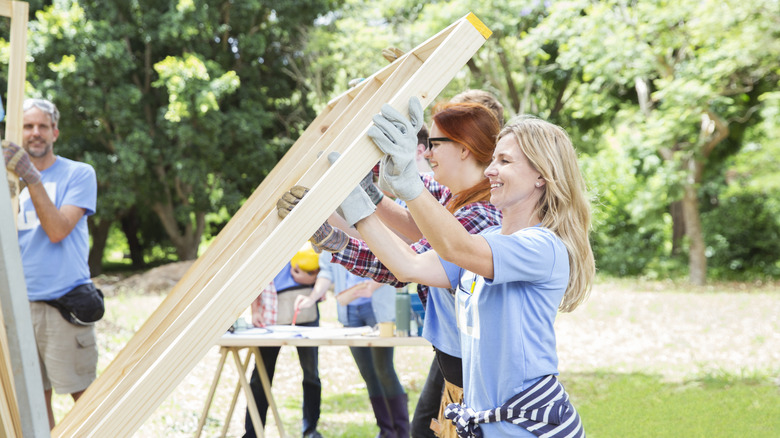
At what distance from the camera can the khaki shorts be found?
3838mm

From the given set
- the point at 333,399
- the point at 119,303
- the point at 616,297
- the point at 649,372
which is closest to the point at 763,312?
the point at 616,297

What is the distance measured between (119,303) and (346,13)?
10612 millimetres

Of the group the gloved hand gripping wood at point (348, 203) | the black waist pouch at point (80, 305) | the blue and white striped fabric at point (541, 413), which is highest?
the gloved hand gripping wood at point (348, 203)

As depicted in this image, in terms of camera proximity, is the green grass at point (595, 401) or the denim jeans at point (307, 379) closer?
the denim jeans at point (307, 379)

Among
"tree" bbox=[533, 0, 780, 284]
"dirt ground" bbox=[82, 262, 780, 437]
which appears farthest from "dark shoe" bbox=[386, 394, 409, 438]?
"tree" bbox=[533, 0, 780, 284]

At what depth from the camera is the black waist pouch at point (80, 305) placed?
381 cm

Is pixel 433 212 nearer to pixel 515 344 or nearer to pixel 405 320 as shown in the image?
pixel 515 344

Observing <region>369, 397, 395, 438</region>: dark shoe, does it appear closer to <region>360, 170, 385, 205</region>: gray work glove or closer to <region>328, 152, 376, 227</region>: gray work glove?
<region>360, 170, 385, 205</region>: gray work glove

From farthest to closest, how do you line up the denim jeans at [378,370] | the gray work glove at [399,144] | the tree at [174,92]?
the tree at [174,92] → the denim jeans at [378,370] → the gray work glove at [399,144]

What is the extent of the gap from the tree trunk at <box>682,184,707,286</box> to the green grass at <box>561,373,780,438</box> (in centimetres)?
866

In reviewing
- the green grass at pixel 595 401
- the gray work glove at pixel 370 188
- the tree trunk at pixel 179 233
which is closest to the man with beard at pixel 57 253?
the green grass at pixel 595 401

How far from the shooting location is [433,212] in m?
1.63

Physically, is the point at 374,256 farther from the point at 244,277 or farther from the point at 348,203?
the point at 244,277

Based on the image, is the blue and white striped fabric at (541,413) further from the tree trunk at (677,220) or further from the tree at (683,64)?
the tree trunk at (677,220)
